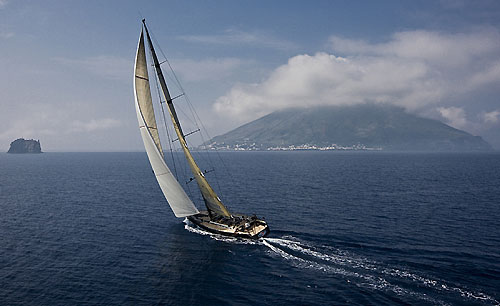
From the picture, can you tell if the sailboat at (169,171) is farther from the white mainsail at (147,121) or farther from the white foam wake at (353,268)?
the white foam wake at (353,268)

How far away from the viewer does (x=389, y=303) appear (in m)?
24.1

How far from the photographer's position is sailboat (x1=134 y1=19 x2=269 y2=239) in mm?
36406

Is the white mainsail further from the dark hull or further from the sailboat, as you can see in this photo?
the dark hull

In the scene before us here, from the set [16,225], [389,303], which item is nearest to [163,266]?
[389,303]

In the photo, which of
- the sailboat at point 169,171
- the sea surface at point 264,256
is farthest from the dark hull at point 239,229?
the sea surface at point 264,256

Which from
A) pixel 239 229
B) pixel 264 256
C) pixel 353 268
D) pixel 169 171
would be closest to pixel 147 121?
pixel 169 171

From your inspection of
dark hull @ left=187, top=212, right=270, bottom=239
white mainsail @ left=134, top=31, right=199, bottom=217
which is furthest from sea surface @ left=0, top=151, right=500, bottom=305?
white mainsail @ left=134, top=31, right=199, bottom=217

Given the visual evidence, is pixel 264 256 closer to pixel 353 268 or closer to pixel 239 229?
pixel 239 229

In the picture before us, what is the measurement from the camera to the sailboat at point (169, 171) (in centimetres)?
3641

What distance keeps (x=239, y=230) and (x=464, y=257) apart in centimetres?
2657

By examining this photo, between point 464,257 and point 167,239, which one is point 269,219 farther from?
point 464,257

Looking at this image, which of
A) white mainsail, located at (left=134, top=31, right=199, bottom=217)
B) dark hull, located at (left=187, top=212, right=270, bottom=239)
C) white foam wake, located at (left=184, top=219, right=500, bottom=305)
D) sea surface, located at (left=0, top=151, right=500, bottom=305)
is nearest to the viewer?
white foam wake, located at (left=184, top=219, right=500, bottom=305)

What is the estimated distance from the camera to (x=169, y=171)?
40125 millimetres

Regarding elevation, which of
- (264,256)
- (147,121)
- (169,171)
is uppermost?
(147,121)
